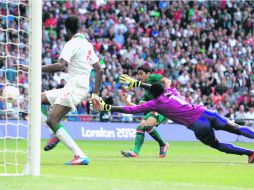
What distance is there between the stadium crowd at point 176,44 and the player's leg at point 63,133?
50.5ft

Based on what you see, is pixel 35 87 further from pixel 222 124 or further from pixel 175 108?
pixel 222 124

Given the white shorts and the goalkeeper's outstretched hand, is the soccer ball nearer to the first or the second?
the white shorts

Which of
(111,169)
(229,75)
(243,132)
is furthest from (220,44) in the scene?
(111,169)

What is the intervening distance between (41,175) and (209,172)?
2.84 m

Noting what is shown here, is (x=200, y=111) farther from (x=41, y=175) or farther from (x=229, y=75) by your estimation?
(x=229, y=75)

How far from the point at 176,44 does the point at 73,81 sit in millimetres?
21230

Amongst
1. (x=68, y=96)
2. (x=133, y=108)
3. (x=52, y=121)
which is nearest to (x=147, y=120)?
(x=133, y=108)

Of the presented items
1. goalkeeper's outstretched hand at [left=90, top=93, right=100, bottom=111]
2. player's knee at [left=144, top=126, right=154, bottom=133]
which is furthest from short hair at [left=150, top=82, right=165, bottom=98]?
player's knee at [left=144, top=126, right=154, bottom=133]

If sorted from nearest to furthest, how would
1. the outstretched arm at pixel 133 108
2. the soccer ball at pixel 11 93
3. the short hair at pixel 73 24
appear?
the soccer ball at pixel 11 93
the short hair at pixel 73 24
the outstretched arm at pixel 133 108

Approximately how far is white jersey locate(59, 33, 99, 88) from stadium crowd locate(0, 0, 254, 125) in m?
15.2

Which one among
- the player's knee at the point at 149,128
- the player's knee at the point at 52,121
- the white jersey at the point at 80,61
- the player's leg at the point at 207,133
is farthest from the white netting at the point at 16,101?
the player's leg at the point at 207,133

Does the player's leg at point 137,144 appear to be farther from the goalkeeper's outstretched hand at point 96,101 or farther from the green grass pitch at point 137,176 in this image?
the goalkeeper's outstretched hand at point 96,101

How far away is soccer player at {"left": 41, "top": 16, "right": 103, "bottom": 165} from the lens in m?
13.0

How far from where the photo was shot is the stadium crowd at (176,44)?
3102 centimetres
